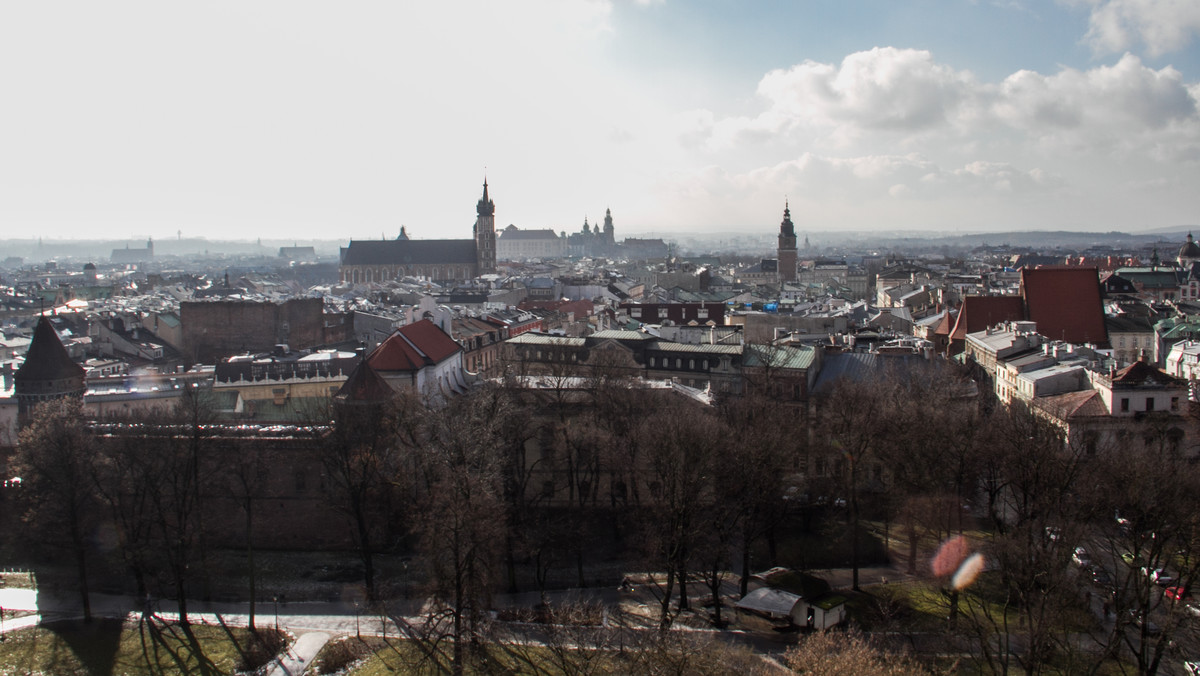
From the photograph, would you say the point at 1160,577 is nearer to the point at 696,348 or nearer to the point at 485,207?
the point at 696,348

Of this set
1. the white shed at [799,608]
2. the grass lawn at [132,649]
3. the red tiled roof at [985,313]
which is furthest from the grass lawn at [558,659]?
the red tiled roof at [985,313]

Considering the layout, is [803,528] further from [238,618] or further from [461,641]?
[238,618]

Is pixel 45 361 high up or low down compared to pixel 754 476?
up

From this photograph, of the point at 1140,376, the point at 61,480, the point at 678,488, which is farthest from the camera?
the point at 1140,376

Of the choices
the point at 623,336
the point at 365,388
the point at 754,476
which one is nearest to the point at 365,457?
the point at 365,388

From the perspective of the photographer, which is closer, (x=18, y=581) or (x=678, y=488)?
(x=678, y=488)

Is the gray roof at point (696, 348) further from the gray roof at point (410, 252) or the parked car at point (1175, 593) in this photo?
the gray roof at point (410, 252)

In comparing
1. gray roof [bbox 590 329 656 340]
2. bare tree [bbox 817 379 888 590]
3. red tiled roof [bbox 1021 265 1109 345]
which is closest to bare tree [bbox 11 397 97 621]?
gray roof [bbox 590 329 656 340]
